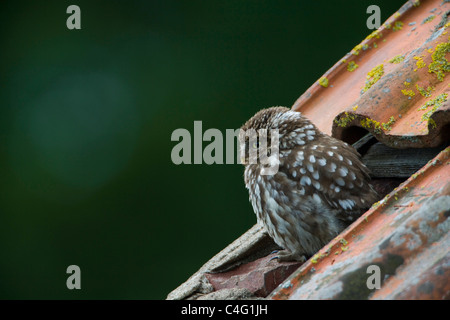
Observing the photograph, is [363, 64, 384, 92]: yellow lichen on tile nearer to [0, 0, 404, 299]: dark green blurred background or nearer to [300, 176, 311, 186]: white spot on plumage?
[300, 176, 311, 186]: white spot on plumage

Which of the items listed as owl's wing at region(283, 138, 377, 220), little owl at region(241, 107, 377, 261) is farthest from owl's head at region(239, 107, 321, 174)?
owl's wing at region(283, 138, 377, 220)

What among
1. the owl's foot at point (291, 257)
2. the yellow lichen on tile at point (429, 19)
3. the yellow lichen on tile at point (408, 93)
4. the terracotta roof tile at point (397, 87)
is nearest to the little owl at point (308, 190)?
the owl's foot at point (291, 257)

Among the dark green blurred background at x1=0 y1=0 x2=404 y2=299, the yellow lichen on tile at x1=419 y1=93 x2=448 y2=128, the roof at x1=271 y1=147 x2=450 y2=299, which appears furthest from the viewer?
the dark green blurred background at x1=0 y1=0 x2=404 y2=299

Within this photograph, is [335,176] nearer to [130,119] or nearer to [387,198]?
[387,198]

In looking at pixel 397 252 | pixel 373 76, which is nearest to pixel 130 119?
pixel 373 76

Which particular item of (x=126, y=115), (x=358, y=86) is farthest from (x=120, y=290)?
(x=358, y=86)

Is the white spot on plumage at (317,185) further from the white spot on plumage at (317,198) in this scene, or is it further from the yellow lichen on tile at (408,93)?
the yellow lichen on tile at (408,93)

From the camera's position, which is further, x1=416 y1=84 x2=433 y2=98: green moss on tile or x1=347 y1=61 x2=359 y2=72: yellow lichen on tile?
x1=347 y1=61 x2=359 y2=72: yellow lichen on tile
